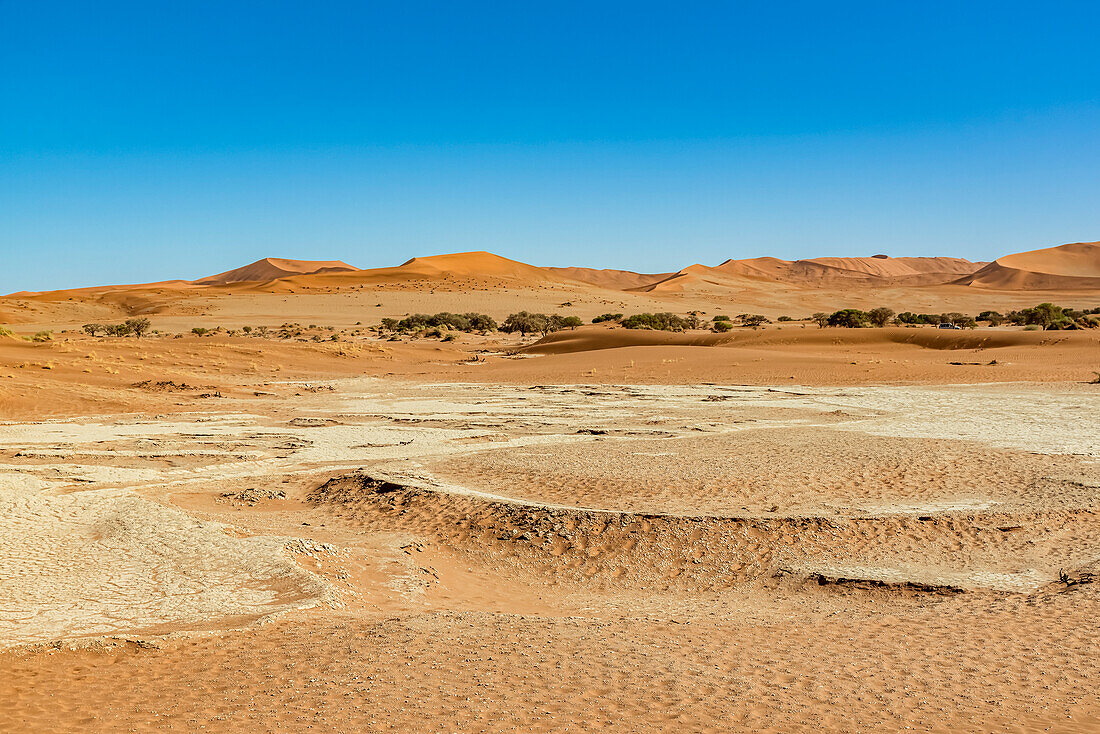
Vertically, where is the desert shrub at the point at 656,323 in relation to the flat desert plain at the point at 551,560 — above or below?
above

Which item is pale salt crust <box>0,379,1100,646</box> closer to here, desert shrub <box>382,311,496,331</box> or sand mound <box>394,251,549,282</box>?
desert shrub <box>382,311,496,331</box>

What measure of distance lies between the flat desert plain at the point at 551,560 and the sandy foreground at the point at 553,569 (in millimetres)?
37

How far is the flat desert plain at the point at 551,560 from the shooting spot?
5.58 m

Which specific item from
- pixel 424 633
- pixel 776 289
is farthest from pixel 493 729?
pixel 776 289

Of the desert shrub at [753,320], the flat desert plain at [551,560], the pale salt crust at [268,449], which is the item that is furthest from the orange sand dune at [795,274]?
the flat desert plain at [551,560]

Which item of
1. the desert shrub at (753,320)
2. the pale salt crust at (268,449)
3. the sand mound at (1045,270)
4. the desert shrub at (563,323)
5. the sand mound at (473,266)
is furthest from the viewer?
the sand mound at (473,266)

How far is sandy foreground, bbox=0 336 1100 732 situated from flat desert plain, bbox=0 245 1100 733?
0.12 ft

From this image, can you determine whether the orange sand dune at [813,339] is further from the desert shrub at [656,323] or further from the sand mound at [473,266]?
the sand mound at [473,266]

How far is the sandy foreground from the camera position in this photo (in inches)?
219

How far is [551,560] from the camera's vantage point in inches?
379

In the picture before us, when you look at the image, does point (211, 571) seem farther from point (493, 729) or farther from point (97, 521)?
point (493, 729)

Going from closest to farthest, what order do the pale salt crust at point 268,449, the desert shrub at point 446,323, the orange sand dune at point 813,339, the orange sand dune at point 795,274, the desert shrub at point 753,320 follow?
the pale salt crust at point 268,449 < the orange sand dune at point 813,339 < the desert shrub at point 446,323 < the desert shrub at point 753,320 < the orange sand dune at point 795,274

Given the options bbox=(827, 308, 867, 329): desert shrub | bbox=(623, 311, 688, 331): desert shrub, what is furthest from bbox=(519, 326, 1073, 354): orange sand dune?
bbox=(827, 308, 867, 329): desert shrub

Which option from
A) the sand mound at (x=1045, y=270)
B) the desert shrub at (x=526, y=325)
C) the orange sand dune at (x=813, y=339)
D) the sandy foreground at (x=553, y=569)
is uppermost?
the sand mound at (x=1045, y=270)
